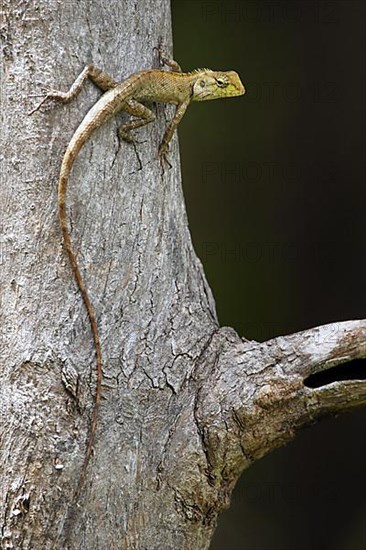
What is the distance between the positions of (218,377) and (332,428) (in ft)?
6.29

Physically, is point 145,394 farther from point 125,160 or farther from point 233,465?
point 125,160

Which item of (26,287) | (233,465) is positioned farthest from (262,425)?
(26,287)

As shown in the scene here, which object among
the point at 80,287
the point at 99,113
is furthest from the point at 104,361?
the point at 99,113

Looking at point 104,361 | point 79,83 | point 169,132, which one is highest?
point 79,83

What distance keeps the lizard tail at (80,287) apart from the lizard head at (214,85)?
604mm

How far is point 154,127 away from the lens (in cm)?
249

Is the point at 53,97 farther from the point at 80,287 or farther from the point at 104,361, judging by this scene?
the point at 104,361

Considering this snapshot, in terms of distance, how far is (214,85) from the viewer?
286 centimetres

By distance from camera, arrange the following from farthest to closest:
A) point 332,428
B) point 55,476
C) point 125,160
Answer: point 332,428
point 125,160
point 55,476

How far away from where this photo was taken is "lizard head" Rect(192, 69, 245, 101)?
2766 mm

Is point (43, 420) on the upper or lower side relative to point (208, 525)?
upper

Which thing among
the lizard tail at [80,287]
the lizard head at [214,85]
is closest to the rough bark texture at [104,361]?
the lizard tail at [80,287]

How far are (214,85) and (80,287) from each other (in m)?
0.90

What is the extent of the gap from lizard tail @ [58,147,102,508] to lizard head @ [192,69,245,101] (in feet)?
1.98
